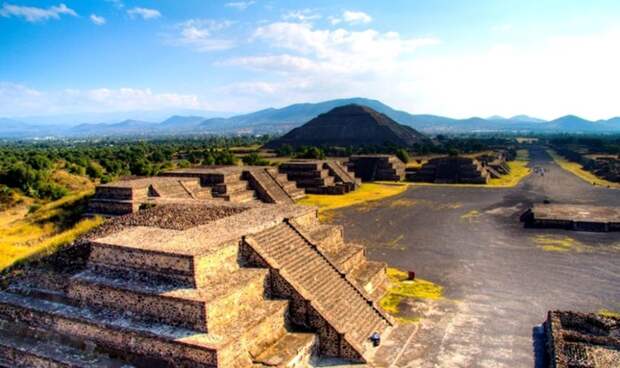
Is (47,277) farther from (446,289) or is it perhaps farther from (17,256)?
(446,289)

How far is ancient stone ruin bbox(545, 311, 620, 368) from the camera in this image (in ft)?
38.3

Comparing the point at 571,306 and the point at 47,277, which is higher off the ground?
the point at 47,277

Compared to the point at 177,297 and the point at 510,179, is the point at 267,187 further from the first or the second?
the point at 510,179

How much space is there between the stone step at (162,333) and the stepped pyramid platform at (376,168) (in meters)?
46.7

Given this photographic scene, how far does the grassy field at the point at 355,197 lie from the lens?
39.6 meters

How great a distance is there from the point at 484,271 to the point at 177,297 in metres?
14.4

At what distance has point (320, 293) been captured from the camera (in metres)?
13.7

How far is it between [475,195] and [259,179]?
881 inches

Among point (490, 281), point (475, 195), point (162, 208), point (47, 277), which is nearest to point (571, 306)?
point (490, 281)

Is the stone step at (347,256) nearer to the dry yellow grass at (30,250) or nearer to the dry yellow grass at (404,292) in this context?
the dry yellow grass at (404,292)

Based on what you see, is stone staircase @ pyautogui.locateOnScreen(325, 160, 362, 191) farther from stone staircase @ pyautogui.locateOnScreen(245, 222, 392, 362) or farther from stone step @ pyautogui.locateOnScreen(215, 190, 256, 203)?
stone staircase @ pyautogui.locateOnScreen(245, 222, 392, 362)

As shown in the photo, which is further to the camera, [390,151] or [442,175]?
[390,151]

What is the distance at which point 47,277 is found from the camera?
13.8 m

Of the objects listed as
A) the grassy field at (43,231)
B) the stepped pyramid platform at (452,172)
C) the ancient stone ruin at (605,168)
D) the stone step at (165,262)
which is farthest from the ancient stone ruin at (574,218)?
the ancient stone ruin at (605,168)
